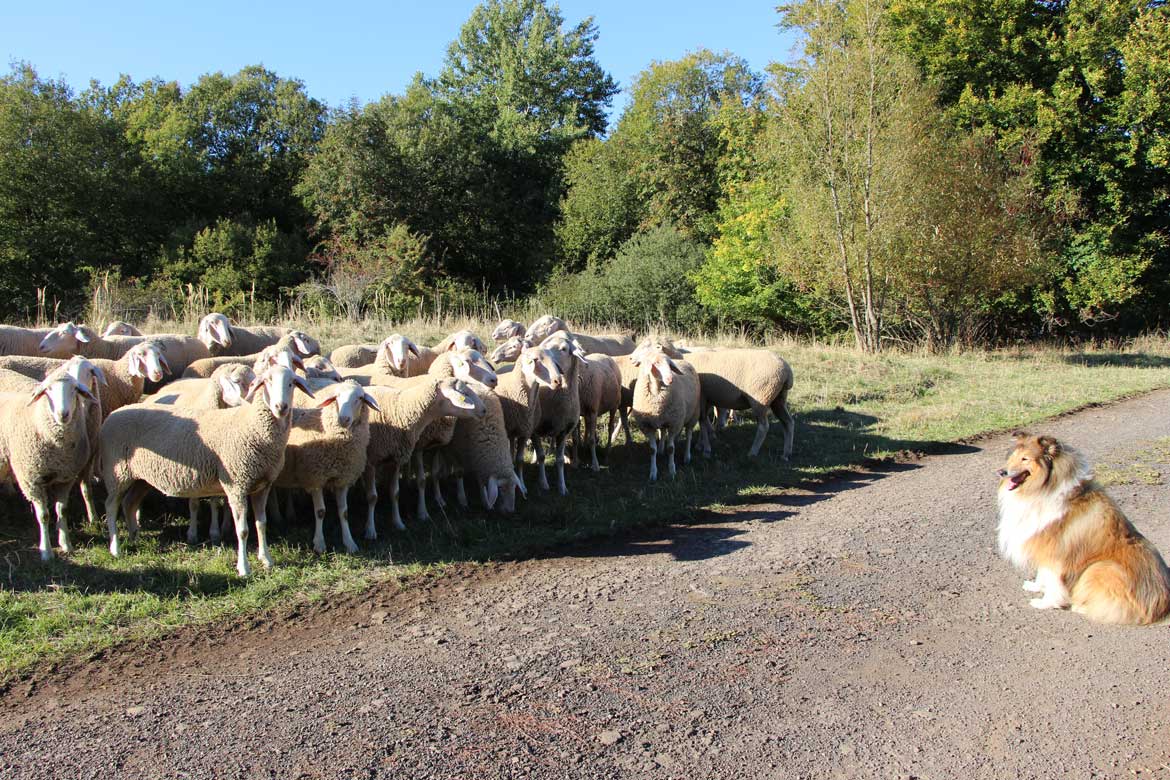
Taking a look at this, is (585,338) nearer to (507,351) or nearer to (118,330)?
(507,351)

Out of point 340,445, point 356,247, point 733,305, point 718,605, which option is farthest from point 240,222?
point 718,605

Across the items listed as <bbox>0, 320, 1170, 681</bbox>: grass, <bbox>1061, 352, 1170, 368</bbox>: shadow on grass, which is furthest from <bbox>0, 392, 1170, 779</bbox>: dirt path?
<bbox>1061, 352, 1170, 368</bbox>: shadow on grass

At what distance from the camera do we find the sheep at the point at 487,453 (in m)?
8.67

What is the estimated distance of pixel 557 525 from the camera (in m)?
8.17

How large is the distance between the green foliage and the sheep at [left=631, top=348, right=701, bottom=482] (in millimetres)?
18056

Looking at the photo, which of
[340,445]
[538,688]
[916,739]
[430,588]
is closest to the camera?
[916,739]

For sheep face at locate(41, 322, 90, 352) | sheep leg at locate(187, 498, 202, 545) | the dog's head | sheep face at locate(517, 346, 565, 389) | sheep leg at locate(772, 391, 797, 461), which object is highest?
sheep face at locate(41, 322, 90, 352)

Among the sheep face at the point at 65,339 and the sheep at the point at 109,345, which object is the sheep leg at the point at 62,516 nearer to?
the sheep at the point at 109,345

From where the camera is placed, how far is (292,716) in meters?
4.39

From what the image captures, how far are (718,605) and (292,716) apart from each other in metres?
2.90

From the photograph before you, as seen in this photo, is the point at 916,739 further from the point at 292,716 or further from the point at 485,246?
the point at 485,246

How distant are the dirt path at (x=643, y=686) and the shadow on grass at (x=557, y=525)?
673 millimetres

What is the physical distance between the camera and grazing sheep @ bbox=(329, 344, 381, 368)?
12.1 m

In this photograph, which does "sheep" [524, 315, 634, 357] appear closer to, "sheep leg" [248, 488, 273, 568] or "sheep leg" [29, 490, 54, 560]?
"sheep leg" [248, 488, 273, 568]
